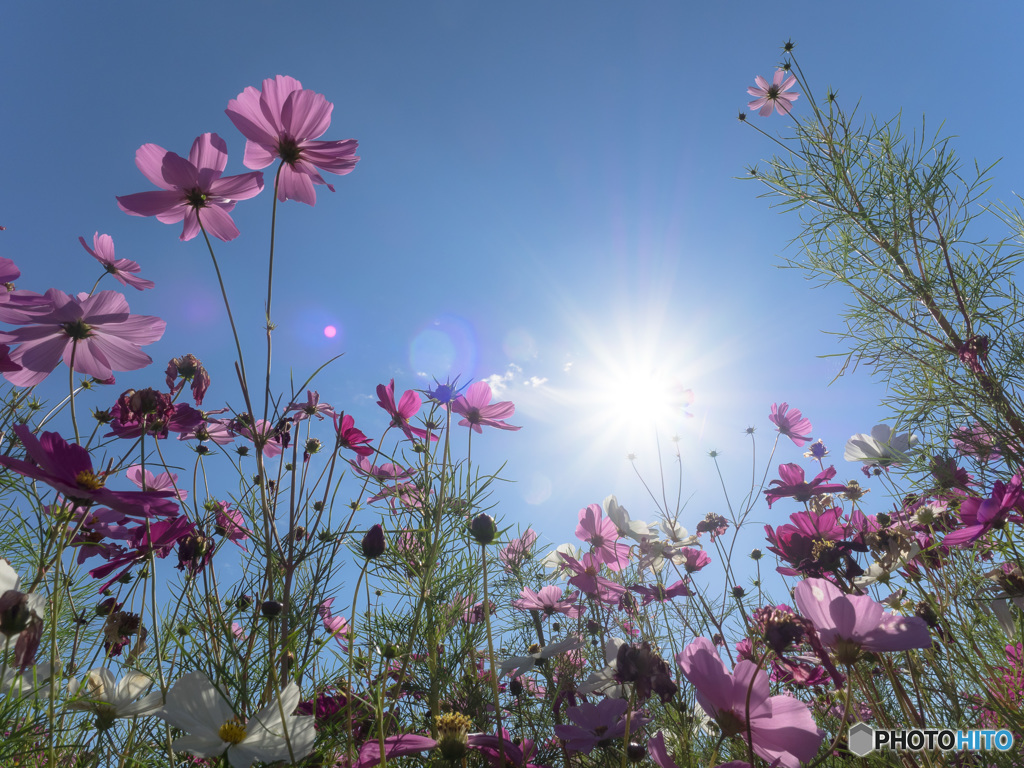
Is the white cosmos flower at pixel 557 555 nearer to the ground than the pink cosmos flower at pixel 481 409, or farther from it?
nearer to the ground

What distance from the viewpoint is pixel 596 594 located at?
1379 millimetres

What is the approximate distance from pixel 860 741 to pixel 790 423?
1.71 meters

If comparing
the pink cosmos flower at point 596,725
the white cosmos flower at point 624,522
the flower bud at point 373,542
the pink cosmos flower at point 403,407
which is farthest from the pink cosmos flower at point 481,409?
the pink cosmos flower at point 596,725

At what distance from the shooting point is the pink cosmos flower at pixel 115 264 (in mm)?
1214

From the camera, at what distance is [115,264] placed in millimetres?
1268

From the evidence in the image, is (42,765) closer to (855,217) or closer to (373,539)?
(373,539)

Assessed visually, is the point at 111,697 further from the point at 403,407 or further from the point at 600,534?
the point at 600,534

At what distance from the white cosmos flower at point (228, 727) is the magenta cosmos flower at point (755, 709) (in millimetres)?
433

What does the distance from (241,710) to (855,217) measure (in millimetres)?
1715

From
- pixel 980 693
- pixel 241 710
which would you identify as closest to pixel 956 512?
pixel 980 693

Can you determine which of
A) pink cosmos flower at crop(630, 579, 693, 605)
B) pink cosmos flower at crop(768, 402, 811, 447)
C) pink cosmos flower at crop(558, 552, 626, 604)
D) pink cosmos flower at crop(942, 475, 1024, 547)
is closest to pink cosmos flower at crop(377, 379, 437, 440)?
pink cosmos flower at crop(558, 552, 626, 604)

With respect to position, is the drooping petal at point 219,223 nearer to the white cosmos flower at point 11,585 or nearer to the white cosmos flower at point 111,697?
the white cosmos flower at point 11,585

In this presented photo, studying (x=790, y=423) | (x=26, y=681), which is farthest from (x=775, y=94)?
(x=26, y=681)

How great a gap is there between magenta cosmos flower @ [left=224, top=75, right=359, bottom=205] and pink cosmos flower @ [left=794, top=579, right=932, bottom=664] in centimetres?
103
